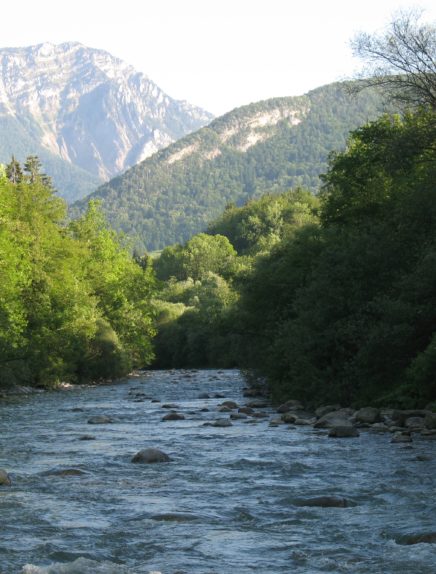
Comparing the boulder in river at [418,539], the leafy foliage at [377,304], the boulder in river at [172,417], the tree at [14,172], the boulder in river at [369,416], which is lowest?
the boulder in river at [172,417]

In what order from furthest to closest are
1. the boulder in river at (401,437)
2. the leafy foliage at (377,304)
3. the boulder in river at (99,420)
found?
the boulder in river at (99,420) < the leafy foliage at (377,304) < the boulder in river at (401,437)

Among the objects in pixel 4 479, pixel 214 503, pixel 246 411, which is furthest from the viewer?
pixel 246 411

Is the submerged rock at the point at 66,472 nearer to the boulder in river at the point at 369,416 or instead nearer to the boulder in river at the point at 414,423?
the boulder in river at the point at 414,423

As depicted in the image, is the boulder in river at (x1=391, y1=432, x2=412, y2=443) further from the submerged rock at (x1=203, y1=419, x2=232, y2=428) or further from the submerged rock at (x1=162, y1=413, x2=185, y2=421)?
the submerged rock at (x1=162, y1=413, x2=185, y2=421)

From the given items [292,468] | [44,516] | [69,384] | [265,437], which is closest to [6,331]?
[69,384]

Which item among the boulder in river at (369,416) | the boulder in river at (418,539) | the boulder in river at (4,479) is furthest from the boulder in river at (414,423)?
the boulder in river at (418,539)

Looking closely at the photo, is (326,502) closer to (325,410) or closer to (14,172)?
(325,410)

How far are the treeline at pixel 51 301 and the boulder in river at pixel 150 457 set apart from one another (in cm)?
2643

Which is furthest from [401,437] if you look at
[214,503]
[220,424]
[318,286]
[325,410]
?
[318,286]

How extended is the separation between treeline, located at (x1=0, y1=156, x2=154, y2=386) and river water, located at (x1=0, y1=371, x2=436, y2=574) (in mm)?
22334

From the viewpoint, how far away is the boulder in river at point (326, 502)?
565 inches

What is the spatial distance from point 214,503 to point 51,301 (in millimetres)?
42463

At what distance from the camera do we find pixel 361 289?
33.5 meters

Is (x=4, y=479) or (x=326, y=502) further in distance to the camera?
(x=4, y=479)
